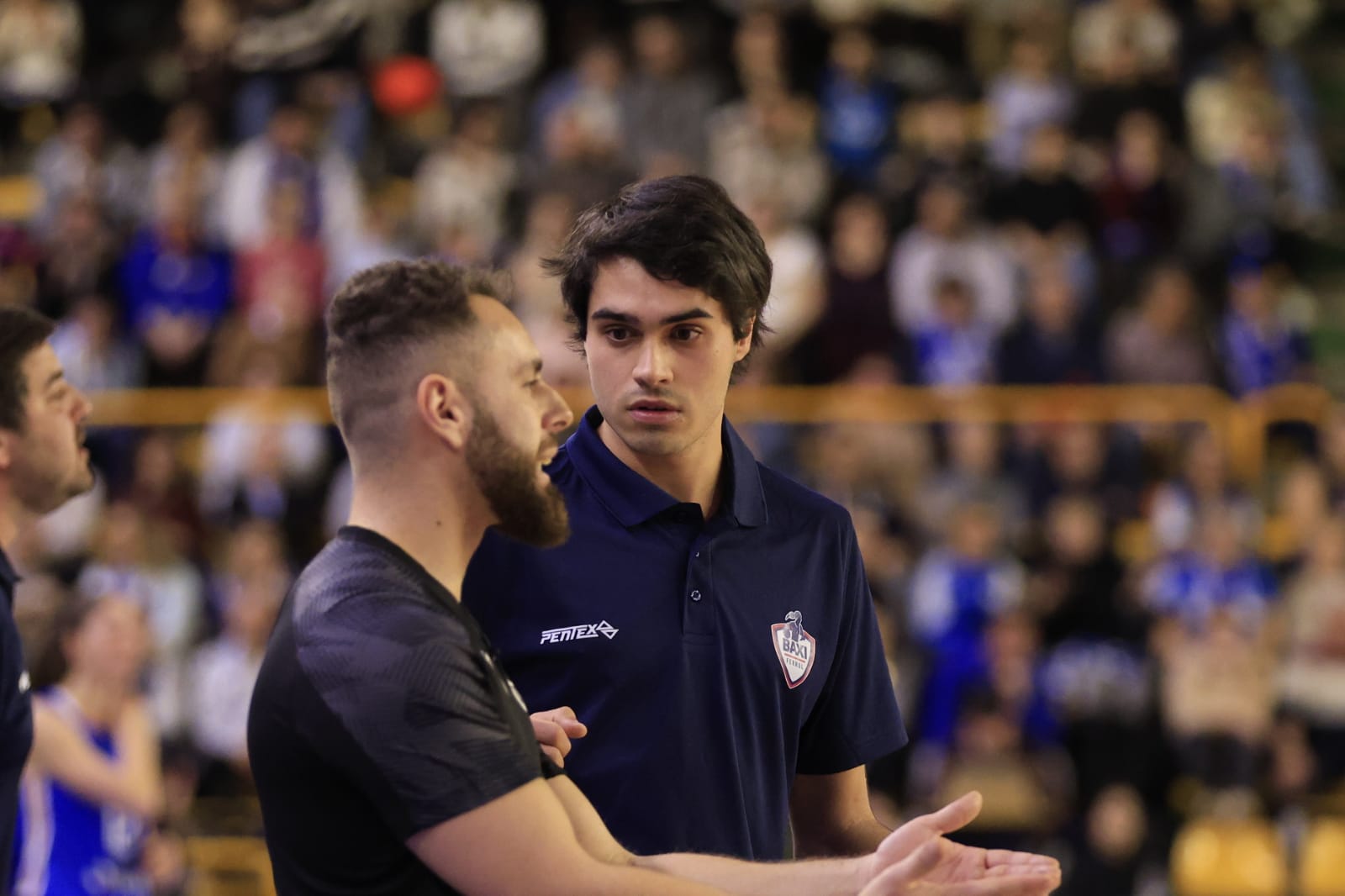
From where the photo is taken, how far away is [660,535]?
12.0 feet

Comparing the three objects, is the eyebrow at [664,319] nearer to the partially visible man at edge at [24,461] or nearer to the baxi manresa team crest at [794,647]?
the baxi manresa team crest at [794,647]

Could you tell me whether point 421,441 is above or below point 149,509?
above

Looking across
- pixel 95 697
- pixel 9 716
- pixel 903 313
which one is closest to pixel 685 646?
pixel 9 716

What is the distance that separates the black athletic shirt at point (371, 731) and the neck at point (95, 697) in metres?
4.06

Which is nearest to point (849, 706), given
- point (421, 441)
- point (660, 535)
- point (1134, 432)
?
point (660, 535)

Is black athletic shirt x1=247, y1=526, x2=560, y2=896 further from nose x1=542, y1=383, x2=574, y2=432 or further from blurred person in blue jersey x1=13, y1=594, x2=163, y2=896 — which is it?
blurred person in blue jersey x1=13, y1=594, x2=163, y2=896

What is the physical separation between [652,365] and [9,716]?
5.27 ft

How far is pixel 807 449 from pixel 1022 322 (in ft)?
5.92

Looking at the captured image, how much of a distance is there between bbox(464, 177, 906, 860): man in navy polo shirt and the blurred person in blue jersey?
3272 millimetres

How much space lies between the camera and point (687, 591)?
3559 millimetres

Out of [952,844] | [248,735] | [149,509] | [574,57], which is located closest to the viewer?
[248,735]

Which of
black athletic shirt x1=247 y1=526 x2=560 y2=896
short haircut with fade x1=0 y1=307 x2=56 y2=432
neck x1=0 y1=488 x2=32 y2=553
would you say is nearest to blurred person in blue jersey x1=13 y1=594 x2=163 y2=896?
neck x1=0 y1=488 x2=32 y2=553

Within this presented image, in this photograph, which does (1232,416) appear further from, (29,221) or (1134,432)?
(29,221)

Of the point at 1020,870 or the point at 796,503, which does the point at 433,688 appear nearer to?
the point at 1020,870
